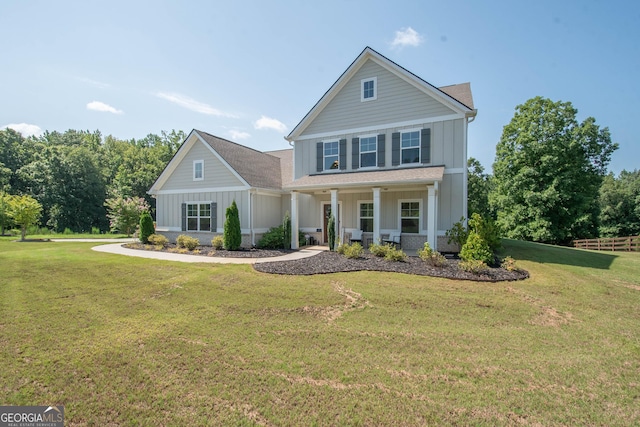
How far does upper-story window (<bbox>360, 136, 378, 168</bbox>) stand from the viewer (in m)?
15.4

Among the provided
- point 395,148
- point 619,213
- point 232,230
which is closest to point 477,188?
point 619,213

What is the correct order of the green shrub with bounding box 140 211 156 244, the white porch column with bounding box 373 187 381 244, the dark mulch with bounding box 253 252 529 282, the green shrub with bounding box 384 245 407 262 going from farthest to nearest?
the green shrub with bounding box 140 211 156 244 → the white porch column with bounding box 373 187 381 244 → the green shrub with bounding box 384 245 407 262 → the dark mulch with bounding box 253 252 529 282

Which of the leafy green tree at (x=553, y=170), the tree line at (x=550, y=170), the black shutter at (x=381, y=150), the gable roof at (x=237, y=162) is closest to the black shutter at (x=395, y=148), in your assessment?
the black shutter at (x=381, y=150)

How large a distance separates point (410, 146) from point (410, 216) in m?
3.39

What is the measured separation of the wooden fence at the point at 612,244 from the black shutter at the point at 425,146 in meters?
18.7

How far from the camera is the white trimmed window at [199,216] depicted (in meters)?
17.6

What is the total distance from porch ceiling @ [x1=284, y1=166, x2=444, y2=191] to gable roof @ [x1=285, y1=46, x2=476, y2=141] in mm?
2881

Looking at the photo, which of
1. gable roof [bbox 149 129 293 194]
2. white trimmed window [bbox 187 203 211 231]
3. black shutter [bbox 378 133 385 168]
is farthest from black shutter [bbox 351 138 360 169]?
white trimmed window [bbox 187 203 211 231]

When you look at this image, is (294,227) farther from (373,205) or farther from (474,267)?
(474,267)

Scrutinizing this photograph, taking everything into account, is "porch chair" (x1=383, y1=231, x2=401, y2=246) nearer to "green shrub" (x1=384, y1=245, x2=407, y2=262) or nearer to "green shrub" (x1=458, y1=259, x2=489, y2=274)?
"green shrub" (x1=384, y1=245, x2=407, y2=262)

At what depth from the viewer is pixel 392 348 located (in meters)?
4.73

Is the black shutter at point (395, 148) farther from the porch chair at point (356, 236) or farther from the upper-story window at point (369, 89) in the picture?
the porch chair at point (356, 236)

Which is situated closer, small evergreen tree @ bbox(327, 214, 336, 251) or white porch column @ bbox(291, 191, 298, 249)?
small evergreen tree @ bbox(327, 214, 336, 251)

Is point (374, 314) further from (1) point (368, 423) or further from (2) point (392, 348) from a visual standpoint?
(1) point (368, 423)
